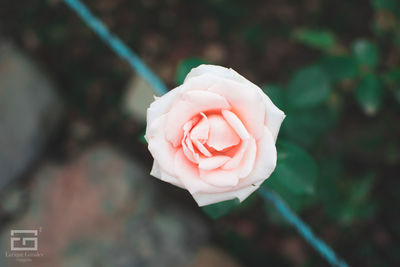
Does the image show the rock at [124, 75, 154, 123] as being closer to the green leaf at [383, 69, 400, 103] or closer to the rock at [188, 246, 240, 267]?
the rock at [188, 246, 240, 267]

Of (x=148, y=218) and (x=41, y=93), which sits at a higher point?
(x=41, y=93)

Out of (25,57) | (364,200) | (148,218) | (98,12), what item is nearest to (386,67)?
(364,200)

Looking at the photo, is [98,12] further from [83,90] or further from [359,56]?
[359,56]

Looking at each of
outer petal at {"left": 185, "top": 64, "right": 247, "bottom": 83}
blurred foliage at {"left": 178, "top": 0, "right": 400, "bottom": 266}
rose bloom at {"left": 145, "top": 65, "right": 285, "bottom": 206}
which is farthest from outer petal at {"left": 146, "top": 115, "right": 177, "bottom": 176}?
blurred foliage at {"left": 178, "top": 0, "right": 400, "bottom": 266}

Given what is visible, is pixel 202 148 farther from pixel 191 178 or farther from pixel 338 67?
pixel 338 67

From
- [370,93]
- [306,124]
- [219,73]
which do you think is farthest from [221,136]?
[370,93]

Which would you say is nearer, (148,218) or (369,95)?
(369,95)

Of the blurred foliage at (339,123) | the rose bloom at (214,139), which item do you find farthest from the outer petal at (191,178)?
the blurred foliage at (339,123)
